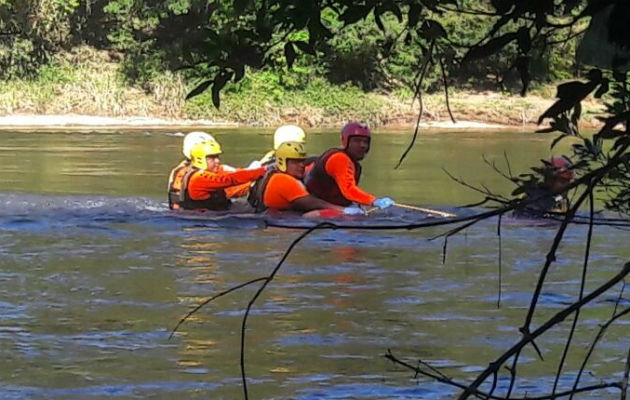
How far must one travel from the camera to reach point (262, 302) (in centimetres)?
1000

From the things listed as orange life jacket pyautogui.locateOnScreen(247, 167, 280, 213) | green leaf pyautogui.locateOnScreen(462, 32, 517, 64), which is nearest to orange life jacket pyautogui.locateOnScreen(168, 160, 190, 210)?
orange life jacket pyautogui.locateOnScreen(247, 167, 280, 213)

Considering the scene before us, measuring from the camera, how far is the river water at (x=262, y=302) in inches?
297

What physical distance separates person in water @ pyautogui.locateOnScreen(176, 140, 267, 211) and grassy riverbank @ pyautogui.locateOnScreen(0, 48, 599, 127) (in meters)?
23.7

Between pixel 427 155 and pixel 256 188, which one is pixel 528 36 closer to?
pixel 256 188

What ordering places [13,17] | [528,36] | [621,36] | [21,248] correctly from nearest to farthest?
[621,36] < [528,36] < [21,248] < [13,17]

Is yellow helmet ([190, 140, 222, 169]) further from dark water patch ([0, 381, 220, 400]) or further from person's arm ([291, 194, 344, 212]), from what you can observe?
dark water patch ([0, 381, 220, 400])

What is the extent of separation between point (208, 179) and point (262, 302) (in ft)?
18.0

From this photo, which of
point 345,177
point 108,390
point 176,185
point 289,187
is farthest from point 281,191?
point 108,390

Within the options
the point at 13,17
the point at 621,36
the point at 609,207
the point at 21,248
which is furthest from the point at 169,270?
the point at 13,17

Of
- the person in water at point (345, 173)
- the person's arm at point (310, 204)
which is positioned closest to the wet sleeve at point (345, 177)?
the person in water at point (345, 173)

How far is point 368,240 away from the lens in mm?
14195

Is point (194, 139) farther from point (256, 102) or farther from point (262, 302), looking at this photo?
point (256, 102)

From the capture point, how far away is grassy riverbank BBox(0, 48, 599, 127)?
4016cm

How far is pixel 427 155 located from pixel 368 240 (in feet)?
43.6
